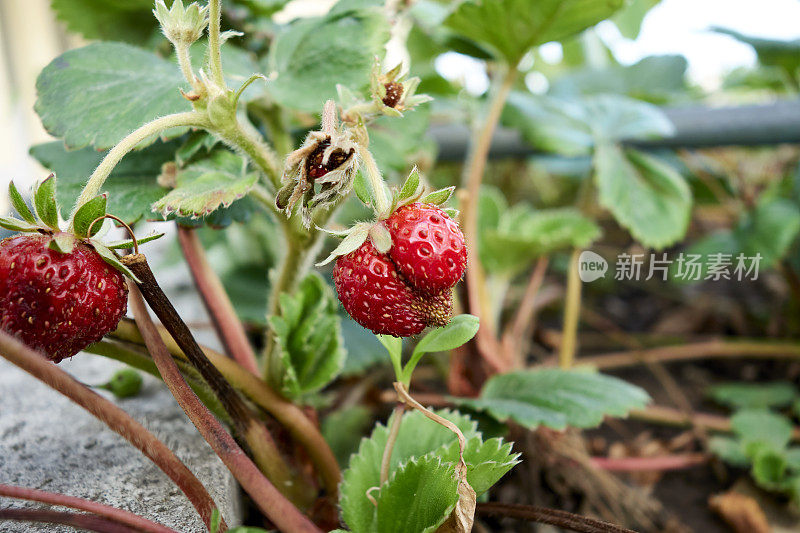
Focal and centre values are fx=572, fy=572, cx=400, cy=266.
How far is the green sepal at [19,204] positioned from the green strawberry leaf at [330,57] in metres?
0.23

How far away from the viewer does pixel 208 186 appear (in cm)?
41

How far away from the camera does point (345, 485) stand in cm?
40

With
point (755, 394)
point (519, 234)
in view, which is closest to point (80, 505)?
point (519, 234)

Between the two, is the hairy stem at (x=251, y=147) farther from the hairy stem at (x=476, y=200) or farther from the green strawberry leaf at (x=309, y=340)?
the hairy stem at (x=476, y=200)

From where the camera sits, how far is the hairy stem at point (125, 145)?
1.08ft

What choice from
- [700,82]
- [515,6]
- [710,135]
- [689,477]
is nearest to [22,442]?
[515,6]

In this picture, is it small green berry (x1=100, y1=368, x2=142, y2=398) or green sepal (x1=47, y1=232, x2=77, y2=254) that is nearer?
green sepal (x1=47, y1=232, x2=77, y2=254)

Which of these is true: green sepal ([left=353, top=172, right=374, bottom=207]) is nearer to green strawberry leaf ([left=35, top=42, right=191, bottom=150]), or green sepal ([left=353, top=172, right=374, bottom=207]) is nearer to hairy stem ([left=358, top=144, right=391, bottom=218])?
hairy stem ([left=358, top=144, right=391, bottom=218])

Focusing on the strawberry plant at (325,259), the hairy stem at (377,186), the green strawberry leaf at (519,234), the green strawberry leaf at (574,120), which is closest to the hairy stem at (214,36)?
the strawberry plant at (325,259)

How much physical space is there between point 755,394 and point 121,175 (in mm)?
924

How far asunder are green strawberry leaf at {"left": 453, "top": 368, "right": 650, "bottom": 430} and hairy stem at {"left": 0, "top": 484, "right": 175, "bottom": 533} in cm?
26

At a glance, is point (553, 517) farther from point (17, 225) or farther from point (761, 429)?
point (761, 429)

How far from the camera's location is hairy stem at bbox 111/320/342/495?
1.42 ft

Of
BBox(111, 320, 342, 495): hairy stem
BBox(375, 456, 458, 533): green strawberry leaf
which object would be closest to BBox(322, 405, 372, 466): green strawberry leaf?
BBox(111, 320, 342, 495): hairy stem
